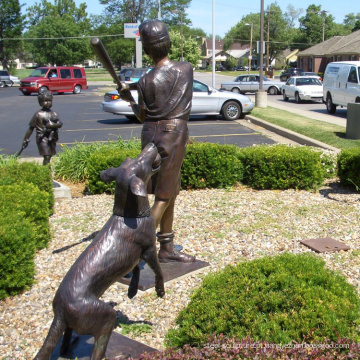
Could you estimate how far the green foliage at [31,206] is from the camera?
499 cm

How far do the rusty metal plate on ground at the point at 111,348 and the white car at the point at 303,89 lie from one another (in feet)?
71.9

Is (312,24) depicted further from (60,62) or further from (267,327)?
(267,327)

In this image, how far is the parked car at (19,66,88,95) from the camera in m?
31.2

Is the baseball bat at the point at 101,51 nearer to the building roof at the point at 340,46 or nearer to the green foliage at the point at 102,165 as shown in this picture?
the green foliage at the point at 102,165

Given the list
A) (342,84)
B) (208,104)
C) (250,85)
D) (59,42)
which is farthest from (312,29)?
(208,104)

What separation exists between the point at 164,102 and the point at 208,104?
13.0 meters

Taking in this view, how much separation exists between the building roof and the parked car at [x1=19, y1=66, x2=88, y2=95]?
80.2 ft

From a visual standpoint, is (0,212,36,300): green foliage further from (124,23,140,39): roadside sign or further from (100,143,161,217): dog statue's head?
(124,23,140,39): roadside sign

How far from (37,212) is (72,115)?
616 inches

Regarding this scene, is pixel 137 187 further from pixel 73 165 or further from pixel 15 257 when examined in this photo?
pixel 73 165

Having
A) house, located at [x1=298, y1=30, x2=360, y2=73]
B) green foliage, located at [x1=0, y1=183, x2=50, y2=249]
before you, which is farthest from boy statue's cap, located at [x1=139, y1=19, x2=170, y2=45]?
house, located at [x1=298, y1=30, x2=360, y2=73]

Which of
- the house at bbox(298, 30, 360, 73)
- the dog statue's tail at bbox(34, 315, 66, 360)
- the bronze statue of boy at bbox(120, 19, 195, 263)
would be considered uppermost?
the house at bbox(298, 30, 360, 73)

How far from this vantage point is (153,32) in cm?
376

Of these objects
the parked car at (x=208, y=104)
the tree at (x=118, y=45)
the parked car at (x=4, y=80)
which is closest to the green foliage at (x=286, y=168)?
the parked car at (x=208, y=104)
